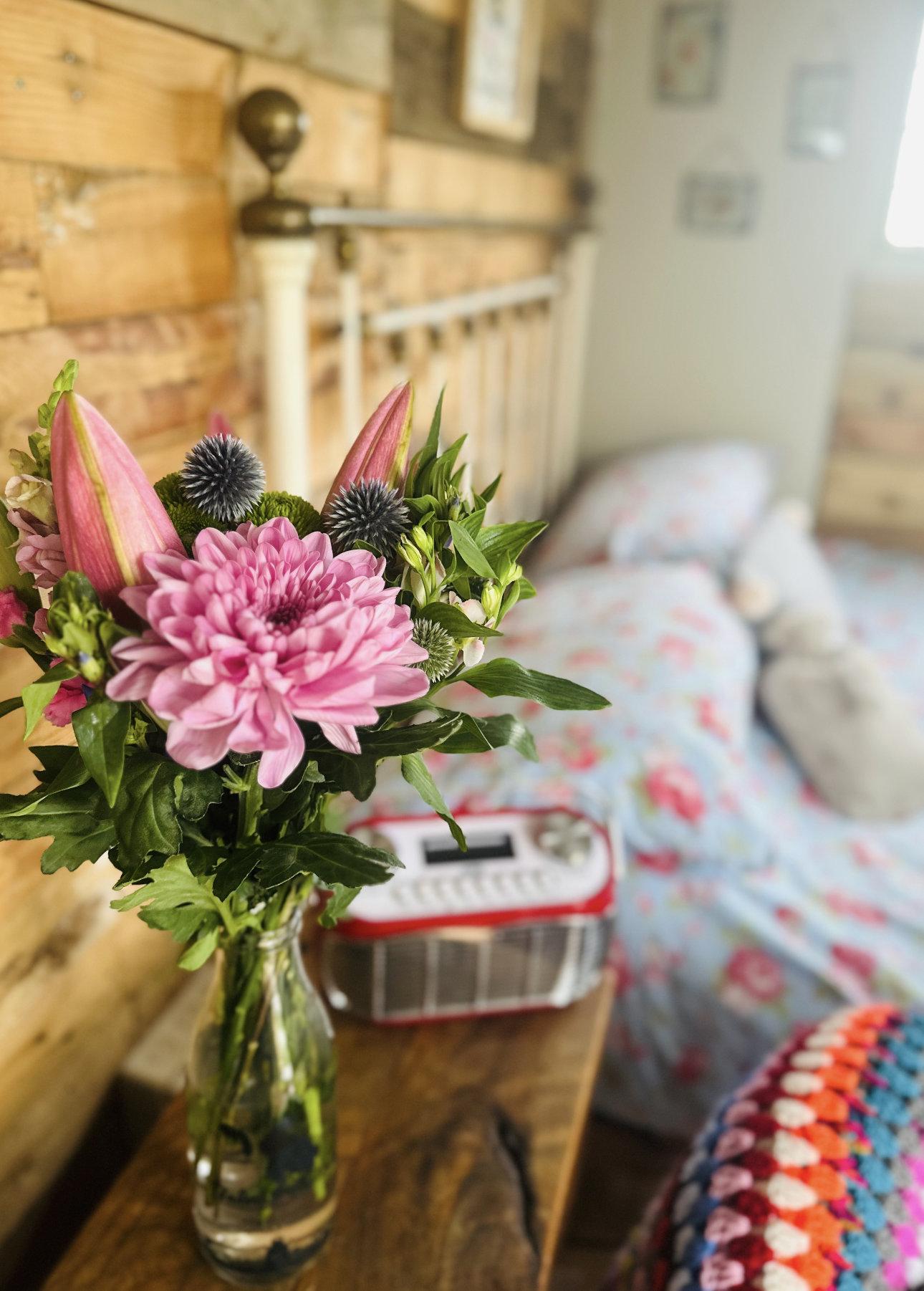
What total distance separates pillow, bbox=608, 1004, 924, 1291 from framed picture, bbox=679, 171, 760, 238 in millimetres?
2195

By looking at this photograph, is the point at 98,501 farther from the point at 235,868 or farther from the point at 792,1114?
the point at 792,1114

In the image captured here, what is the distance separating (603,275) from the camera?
2.62m

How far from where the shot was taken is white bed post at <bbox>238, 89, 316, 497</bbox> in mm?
838

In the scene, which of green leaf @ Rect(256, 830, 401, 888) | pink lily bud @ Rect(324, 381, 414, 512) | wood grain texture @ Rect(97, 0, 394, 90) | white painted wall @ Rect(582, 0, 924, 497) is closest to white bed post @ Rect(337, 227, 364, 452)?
wood grain texture @ Rect(97, 0, 394, 90)

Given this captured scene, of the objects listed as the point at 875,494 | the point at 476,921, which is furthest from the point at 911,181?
the point at 476,921

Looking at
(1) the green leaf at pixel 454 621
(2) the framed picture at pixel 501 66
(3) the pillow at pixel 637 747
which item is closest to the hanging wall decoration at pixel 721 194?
(2) the framed picture at pixel 501 66

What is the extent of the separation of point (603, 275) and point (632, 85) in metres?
0.46

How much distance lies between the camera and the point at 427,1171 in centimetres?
80

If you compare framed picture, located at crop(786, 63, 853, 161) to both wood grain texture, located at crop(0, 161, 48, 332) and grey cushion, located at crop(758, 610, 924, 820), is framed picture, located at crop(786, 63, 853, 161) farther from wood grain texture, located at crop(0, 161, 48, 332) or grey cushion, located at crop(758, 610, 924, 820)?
wood grain texture, located at crop(0, 161, 48, 332)

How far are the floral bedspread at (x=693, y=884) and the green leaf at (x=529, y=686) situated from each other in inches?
25.6

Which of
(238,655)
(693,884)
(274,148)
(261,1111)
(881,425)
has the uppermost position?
(274,148)

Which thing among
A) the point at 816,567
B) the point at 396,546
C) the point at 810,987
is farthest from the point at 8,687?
the point at 816,567

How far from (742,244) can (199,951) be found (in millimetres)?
2476

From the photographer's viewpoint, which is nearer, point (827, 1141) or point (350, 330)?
point (827, 1141)
